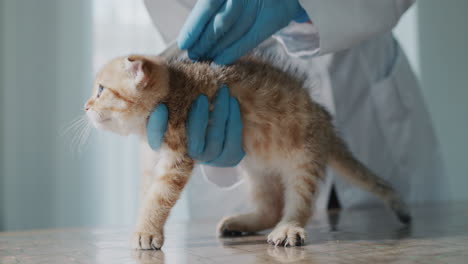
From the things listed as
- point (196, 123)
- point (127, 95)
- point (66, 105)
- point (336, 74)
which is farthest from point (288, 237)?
point (66, 105)

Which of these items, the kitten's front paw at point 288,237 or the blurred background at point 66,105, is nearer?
the kitten's front paw at point 288,237

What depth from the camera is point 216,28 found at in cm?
131

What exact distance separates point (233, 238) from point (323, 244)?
29 centimetres

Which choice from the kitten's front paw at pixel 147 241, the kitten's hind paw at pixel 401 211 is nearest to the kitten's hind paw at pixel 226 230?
the kitten's front paw at pixel 147 241

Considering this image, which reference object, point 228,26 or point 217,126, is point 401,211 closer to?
point 217,126

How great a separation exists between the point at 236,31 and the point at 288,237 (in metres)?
0.62

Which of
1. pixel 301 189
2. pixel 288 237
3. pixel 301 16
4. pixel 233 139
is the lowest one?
pixel 288 237

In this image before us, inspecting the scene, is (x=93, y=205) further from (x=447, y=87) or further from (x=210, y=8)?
(x=447, y=87)

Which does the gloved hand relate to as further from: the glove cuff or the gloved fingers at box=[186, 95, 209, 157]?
the glove cuff

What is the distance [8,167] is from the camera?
273 cm

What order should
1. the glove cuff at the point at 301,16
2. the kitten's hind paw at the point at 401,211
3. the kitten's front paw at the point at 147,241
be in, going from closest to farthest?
the kitten's front paw at the point at 147,241
the kitten's hind paw at the point at 401,211
the glove cuff at the point at 301,16

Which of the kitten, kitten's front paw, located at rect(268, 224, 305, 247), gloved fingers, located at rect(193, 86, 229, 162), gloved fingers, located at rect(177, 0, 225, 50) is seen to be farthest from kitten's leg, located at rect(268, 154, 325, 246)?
gloved fingers, located at rect(177, 0, 225, 50)

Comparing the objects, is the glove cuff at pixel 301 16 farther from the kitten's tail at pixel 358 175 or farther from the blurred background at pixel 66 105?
the blurred background at pixel 66 105

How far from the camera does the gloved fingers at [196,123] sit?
1138 millimetres
